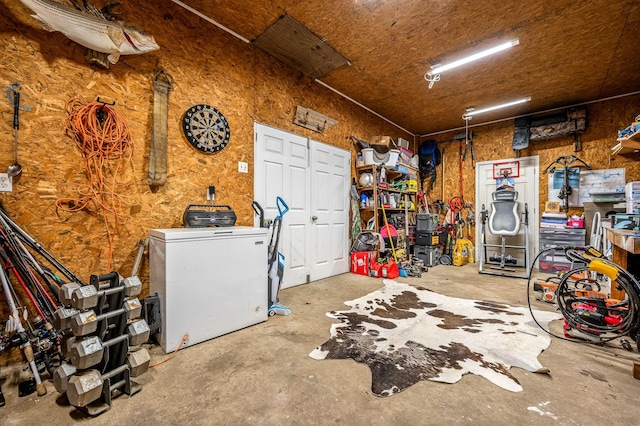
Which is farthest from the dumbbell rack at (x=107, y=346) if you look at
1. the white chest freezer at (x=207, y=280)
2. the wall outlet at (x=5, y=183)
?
the wall outlet at (x=5, y=183)

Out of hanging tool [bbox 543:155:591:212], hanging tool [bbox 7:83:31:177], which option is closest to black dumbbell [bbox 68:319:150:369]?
hanging tool [bbox 7:83:31:177]

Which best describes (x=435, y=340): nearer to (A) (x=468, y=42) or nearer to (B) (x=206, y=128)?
(B) (x=206, y=128)

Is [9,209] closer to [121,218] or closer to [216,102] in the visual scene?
[121,218]

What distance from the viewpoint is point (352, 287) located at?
3611 millimetres

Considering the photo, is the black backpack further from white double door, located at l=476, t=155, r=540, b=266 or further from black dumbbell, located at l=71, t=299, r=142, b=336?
black dumbbell, located at l=71, t=299, r=142, b=336

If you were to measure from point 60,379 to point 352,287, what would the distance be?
292 cm

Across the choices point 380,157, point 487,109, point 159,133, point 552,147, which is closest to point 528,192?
point 552,147

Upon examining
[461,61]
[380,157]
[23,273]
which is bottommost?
[23,273]

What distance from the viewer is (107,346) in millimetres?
1406

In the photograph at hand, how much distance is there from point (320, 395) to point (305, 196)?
106 inches

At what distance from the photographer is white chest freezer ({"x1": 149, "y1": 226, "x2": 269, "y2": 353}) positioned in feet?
6.32

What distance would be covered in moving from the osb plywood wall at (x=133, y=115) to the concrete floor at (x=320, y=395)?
1034mm

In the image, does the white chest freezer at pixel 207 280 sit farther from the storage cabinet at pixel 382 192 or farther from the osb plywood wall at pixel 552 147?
the osb plywood wall at pixel 552 147

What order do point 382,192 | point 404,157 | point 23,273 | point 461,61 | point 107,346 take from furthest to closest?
1. point 404,157
2. point 382,192
3. point 461,61
4. point 23,273
5. point 107,346
